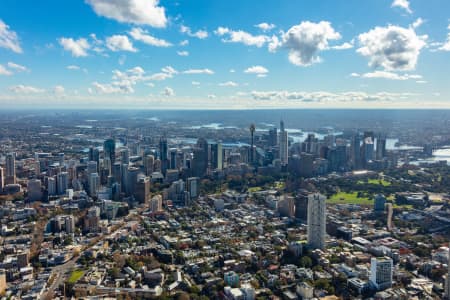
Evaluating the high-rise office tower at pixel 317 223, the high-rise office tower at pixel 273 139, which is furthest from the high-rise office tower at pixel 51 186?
the high-rise office tower at pixel 273 139

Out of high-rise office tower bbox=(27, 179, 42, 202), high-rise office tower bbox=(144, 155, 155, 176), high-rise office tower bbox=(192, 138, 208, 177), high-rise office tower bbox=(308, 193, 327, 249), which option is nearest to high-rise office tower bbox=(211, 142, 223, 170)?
high-rise office tower bbox=(192, 138, 208, 177)

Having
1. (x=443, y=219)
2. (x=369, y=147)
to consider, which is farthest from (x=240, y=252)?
(x=369, y=147)

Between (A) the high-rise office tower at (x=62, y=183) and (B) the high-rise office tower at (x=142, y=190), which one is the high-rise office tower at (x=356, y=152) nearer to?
(B) the high-rise office tower at (x=142, y=190)

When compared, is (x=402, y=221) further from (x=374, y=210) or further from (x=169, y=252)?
(x=169, y=252)

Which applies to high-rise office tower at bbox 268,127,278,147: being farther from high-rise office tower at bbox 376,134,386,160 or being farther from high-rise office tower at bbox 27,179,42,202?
high-rise office tower at bbox 27,179,42,202

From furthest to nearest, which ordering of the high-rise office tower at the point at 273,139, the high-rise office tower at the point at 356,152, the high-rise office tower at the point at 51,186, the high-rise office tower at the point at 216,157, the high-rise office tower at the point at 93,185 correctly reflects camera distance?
1. the high-rise office tower at the point at 273,139
2. the high-rise office tower at the point at 356,152
3. the high-rise office tower at the point at 216,157
4. the high-rise office tower at the point at 93,185
5. the high-rise office tower at the point at 51,186

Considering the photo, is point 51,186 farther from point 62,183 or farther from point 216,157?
point 216,157
